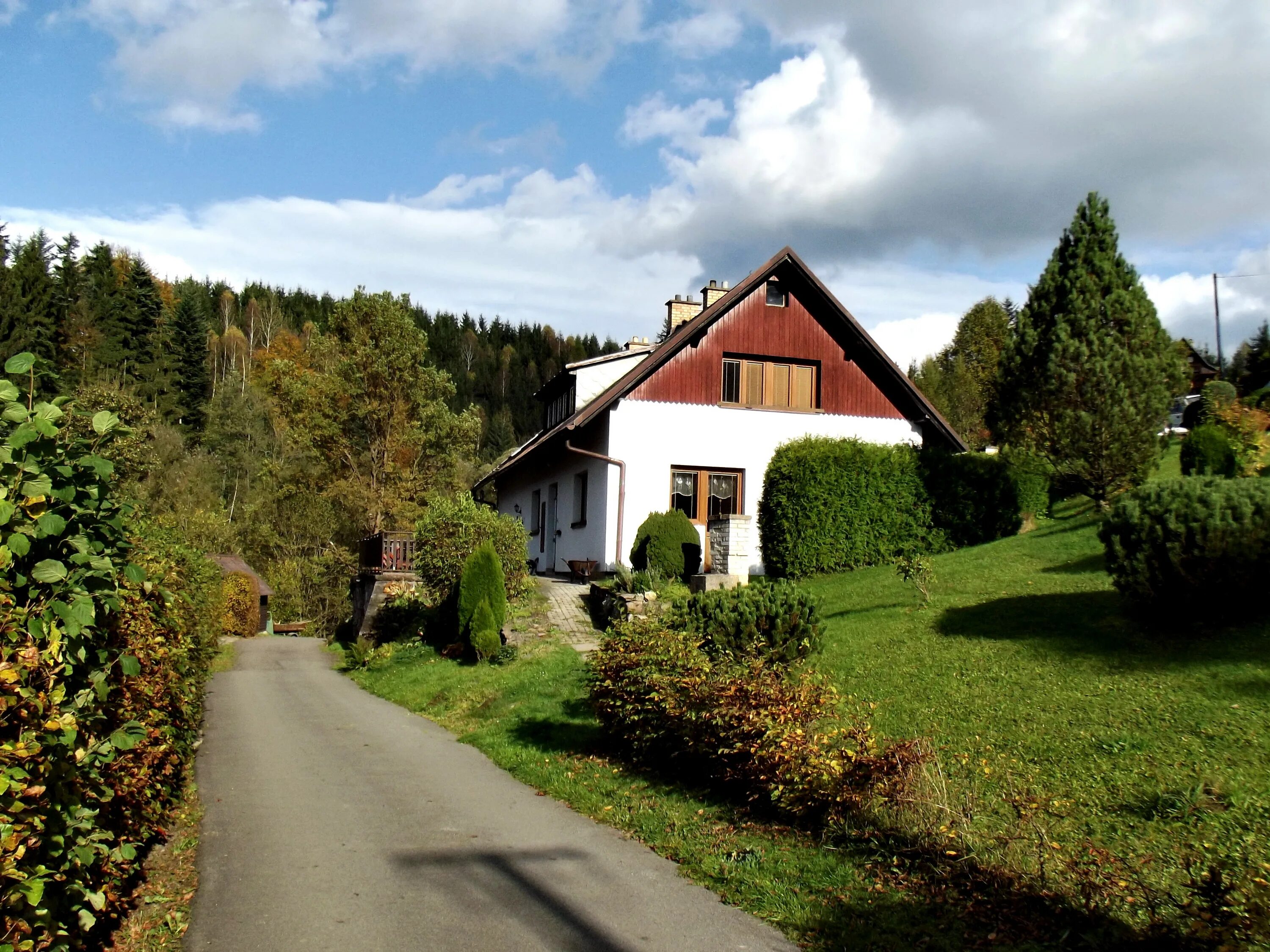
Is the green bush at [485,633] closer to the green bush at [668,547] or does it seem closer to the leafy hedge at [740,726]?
the green bush at [668,547]

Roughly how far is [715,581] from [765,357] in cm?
761

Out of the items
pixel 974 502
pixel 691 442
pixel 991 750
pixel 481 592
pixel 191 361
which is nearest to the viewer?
pixel 991 750

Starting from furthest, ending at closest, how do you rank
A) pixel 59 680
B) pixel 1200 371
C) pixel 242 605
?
pixel 1200 371 < pixel 242 605 < pixel 59 680

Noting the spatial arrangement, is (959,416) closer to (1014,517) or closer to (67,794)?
(1014,517)

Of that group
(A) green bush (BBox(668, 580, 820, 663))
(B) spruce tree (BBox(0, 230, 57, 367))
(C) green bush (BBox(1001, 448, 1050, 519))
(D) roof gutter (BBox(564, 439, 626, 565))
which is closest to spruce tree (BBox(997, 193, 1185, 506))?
(C) green bush (BBox(1001, 448, 1050, 519))

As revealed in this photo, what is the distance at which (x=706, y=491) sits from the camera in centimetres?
2330

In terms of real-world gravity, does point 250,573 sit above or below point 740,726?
below

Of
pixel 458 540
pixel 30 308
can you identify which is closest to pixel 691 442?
pixel 458 540

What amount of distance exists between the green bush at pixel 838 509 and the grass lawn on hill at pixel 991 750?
553 centimetres

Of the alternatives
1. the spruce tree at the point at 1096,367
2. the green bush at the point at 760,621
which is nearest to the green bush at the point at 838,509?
the spruce tree at the point at 1096,367

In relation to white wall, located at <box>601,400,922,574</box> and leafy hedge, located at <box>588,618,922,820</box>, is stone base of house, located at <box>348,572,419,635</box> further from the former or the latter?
leafy hedge, located at <box>588,618,922,820</box>

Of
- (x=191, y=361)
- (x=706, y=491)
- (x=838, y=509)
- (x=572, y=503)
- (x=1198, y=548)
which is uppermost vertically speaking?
(x=191, y=361)

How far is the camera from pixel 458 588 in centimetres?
2017

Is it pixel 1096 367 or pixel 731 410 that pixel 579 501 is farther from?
pixel 1096 367
